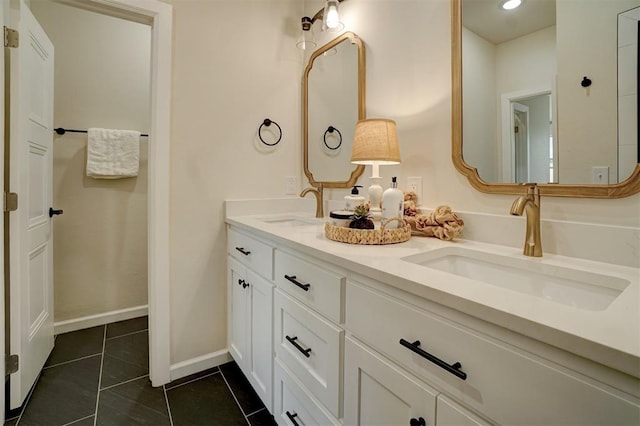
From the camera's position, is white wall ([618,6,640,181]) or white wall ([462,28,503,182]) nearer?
white wall ([618,6,640,181])

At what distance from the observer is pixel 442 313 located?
0.67 metres

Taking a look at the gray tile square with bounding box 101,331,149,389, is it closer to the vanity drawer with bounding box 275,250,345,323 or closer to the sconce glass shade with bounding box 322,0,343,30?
the vanity drawer with bounding box 275,250,345,323

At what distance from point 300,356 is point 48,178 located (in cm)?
189

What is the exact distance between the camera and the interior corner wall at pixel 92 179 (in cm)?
229

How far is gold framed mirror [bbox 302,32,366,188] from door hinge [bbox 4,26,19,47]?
57.2 inches

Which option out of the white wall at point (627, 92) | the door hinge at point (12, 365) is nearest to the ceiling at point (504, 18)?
the white wall at point (627, 92)

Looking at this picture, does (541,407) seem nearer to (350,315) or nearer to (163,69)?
(350,315)

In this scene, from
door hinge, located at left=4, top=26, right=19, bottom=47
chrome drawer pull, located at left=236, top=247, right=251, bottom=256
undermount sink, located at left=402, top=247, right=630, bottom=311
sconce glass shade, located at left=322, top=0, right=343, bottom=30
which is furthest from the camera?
sconce glass shade, located at left=322, top=0, right=343, bottom=30

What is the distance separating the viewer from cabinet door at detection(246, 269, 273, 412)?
4.52 ft

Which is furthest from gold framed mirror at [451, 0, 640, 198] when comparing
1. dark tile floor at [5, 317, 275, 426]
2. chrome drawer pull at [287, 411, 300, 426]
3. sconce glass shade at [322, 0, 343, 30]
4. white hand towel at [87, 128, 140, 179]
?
white hand towel at [87, 128, 140, 179]

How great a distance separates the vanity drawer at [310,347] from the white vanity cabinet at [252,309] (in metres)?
0.11

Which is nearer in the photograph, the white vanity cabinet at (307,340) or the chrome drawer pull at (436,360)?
the chrome drawer pull at (436,360)

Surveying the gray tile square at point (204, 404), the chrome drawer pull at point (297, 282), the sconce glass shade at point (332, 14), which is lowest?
the gray tile square at point (204, 404)

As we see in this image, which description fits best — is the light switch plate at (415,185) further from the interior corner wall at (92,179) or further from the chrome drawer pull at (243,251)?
the interior corner wall at (92,179)
